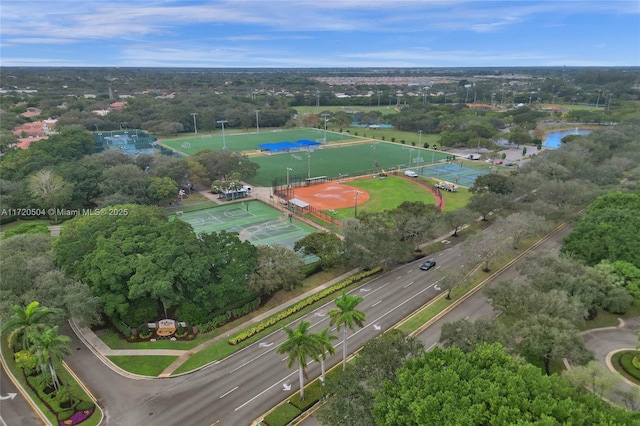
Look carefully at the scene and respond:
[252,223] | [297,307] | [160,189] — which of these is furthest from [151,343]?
[160,189]

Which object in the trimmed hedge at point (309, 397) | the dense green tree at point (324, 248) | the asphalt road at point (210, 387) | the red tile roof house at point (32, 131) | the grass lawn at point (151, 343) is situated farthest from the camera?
the red tile roof house at point (32, 131)

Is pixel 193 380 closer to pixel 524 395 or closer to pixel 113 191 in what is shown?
pixel 524 395

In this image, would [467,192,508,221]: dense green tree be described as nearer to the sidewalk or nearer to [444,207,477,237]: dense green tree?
[444,207,477,237]: dense green tree

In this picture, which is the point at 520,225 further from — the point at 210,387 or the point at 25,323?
the point at 25,323

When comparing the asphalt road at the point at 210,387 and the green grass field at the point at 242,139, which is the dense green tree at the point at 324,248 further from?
the green grass field at the point at 242,139

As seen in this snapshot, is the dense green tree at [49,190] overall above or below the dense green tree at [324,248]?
above

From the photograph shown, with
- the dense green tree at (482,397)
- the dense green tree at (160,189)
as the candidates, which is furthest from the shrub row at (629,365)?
the dense green tree at (160,189)
